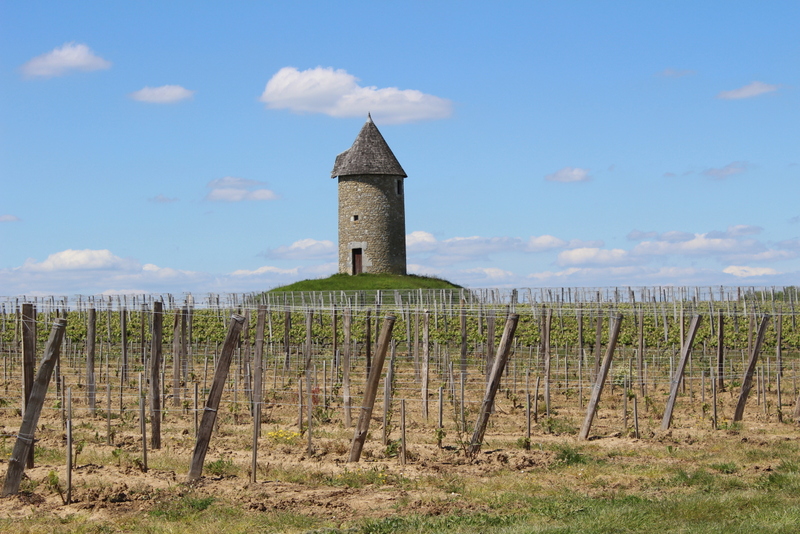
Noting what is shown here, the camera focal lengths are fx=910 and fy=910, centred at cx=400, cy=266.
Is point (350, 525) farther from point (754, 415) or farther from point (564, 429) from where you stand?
point (754, 415)

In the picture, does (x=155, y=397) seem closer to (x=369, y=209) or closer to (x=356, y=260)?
(x=369, y=209)

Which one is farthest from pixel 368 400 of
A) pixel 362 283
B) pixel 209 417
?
pixel 362 283

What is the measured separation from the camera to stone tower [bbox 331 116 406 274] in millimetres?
47219

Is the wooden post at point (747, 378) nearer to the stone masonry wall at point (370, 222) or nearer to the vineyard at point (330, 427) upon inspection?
the vineyard at point (330, 427)

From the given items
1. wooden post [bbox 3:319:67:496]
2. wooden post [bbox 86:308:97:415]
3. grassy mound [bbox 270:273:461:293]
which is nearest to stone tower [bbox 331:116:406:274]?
grassy mound [bbox 270:273:461:293]

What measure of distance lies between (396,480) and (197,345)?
1942 centimetres

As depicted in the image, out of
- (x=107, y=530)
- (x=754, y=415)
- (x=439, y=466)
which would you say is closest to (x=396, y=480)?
(x=439, y=466)

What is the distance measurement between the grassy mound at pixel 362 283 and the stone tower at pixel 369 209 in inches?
39.7

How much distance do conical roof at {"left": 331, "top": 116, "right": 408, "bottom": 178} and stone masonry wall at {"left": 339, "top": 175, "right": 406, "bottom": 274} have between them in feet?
1.31

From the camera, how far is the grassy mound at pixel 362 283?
147ft

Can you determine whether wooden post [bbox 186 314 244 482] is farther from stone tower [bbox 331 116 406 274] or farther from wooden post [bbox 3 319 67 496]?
stone tower [bbox 331 116 406 274]

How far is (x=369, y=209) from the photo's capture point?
155ft

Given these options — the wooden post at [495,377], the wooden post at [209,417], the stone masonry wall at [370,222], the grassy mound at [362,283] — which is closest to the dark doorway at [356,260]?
the stone masonry wall at [370,222]

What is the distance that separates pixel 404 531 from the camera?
7.79 meters
